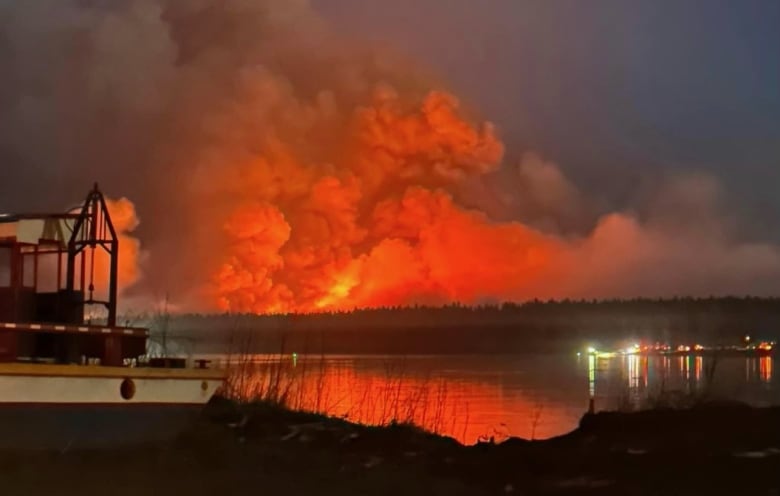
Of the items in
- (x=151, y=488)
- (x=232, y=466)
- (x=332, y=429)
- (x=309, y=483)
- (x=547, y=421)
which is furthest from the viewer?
(x=547, y=421)

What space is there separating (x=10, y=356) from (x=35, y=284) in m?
1.95

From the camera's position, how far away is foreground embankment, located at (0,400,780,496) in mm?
13852

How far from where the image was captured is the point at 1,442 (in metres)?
13.8

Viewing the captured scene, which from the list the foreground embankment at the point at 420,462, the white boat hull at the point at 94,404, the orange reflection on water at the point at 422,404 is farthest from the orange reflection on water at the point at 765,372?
the white boat hull at the point at 94,404

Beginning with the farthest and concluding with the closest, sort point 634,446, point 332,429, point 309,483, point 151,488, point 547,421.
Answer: point 547,421
point 332,429
point 634,446
point 309,483
point 151,488

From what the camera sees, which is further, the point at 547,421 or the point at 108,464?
the point at 547,421

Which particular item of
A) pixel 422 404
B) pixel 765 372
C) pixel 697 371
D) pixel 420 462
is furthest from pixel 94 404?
pixel 697 371

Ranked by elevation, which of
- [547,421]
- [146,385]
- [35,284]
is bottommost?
[547,421]

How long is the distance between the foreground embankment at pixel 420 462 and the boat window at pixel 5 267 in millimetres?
2795

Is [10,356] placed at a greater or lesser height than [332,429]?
greater

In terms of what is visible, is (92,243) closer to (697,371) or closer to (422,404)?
(422,404)

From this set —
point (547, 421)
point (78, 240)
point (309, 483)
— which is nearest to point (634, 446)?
point (309, 483)

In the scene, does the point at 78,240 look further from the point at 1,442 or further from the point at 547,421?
the point at 547,421

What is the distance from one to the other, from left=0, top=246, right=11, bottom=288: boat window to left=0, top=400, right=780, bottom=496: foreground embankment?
2.80 metres
